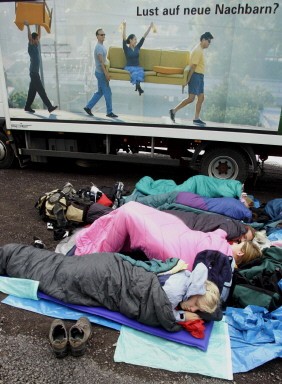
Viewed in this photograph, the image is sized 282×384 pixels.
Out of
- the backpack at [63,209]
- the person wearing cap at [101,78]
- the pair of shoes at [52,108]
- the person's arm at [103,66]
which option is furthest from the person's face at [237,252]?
the pair of shoes at [52,108]

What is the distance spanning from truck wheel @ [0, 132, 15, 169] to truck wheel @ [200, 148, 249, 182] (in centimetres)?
396

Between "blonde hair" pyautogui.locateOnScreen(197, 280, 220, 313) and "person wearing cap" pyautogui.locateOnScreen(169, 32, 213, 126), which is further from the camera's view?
"person wearing cap" pyautogui.locateOnScreen(169, 32, 213, 126)

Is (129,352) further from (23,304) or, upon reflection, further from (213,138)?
(213,138)

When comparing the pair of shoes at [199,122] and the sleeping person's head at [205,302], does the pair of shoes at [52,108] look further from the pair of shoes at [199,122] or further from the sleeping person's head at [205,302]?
the sleeping person's head at [205,302]

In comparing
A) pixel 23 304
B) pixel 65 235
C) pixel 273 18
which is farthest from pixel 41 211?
pixel 273 18

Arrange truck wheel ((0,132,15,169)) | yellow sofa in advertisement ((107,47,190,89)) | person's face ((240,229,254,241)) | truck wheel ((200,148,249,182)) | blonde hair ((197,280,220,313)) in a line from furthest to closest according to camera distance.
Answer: truck wheel ((0,132,15,169)) → truck wheel ((200,148,249,182)) → yellow sofa in advertisement ((107,47,190,89)) → person's face ((240,229,254,241)) → blonde hair ((197,280,220,313))

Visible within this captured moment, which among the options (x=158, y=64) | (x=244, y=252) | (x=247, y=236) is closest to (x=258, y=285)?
(x=244, y=252)

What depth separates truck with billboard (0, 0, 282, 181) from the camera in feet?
16.7

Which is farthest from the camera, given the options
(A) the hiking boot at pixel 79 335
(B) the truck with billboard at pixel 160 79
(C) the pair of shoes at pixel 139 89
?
(C) the pair of shoes at pixel 139 89

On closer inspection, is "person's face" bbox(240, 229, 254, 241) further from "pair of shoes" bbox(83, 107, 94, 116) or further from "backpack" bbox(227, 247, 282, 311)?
"pair of shoes" bbox(83, 107, 94, 116)

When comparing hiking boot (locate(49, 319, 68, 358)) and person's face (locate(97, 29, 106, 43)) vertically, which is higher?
person's face (locate(97, 29, 106, 43))

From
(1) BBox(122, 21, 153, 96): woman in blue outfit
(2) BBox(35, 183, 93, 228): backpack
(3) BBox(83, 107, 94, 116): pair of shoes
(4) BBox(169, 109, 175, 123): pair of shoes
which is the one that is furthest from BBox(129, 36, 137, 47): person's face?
(2) BBox(35, 183, 93, 228): backpack

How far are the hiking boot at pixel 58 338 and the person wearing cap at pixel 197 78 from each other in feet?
13.2

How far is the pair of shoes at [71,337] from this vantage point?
2.45 metres
